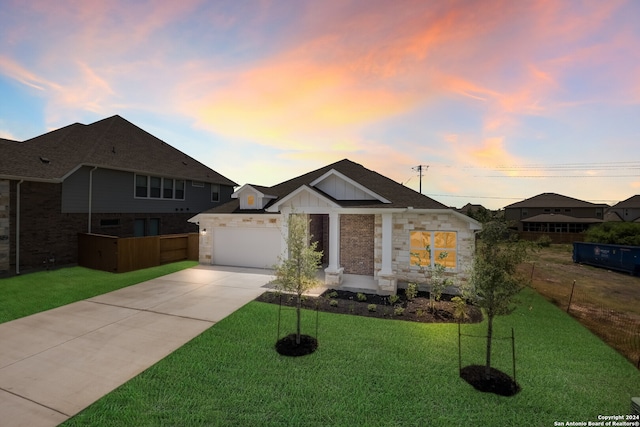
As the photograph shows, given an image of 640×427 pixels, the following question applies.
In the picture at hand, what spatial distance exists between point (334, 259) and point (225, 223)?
8127 millimetres

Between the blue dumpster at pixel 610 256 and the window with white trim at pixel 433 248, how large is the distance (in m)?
15.3

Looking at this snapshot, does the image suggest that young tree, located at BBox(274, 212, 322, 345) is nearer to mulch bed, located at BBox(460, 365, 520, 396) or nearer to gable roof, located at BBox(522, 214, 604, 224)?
mulch bed, located at BBox(460, 365, 520, 396)

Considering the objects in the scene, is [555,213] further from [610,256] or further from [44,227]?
[44,227]

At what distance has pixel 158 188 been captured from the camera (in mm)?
21469

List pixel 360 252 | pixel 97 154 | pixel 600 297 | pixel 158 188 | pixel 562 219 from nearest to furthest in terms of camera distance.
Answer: pixel 600 297 < pixel 360 252 < pixel 97 154 < pixel 158 188 < pixel 562 219

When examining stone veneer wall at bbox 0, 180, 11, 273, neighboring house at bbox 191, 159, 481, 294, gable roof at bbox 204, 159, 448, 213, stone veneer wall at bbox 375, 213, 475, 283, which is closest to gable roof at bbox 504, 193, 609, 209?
gable roof at bbox 204, 159, 448, 213

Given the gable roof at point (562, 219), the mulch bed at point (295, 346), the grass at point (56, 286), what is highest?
the gable roof at point (562, 219)

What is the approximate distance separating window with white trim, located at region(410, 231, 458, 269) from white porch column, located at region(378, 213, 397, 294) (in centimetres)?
135

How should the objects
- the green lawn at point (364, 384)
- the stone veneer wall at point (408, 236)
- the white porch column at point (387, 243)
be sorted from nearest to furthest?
the green lawn at point (364, 384) < the white porch column at point (387, 243) < the stone veneer wall at point (408, 236)

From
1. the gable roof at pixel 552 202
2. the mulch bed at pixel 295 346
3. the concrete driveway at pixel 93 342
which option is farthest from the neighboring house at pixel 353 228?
the gable roof at pixel 552 202

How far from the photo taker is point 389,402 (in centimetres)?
505

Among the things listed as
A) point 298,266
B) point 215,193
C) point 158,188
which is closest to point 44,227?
point 158,188

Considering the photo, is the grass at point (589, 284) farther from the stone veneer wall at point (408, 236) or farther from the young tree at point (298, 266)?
the young tree at point (298, 266)

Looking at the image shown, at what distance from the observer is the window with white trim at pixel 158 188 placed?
2017 centimetres
